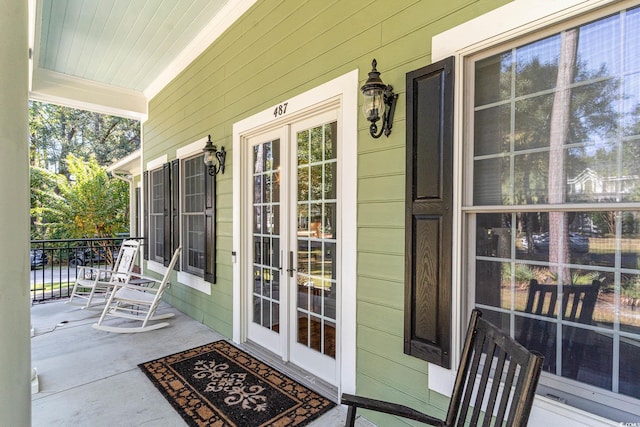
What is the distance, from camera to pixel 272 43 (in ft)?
10.1

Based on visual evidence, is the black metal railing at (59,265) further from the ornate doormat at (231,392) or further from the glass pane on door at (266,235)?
the glass pane on door at (266,235)

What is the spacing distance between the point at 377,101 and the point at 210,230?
284cm

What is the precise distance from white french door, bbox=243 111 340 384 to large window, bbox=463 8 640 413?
3.64ft

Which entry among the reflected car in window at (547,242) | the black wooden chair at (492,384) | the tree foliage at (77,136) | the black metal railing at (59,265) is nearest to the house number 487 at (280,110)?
the reflected car in window at (547,242)

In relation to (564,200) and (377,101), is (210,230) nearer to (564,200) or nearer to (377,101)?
(377,101)

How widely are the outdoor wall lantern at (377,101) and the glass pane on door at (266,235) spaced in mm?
1304

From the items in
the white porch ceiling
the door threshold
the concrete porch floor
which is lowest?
the concrete porch floor

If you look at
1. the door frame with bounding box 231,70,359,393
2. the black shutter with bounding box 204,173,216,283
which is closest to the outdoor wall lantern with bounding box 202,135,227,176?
the black shutter with bounding box 204,173,216,283

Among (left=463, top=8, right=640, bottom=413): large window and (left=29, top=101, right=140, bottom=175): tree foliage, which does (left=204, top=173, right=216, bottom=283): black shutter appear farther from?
(left=29, top=101, right=140, bottom=175): tree foliage

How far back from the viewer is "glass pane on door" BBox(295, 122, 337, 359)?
2572mm

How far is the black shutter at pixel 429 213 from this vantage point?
1.73 metres

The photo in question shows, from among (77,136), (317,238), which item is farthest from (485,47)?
(77,136)

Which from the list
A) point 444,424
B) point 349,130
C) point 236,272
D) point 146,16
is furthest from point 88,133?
point 444,424

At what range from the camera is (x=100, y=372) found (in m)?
2.85
